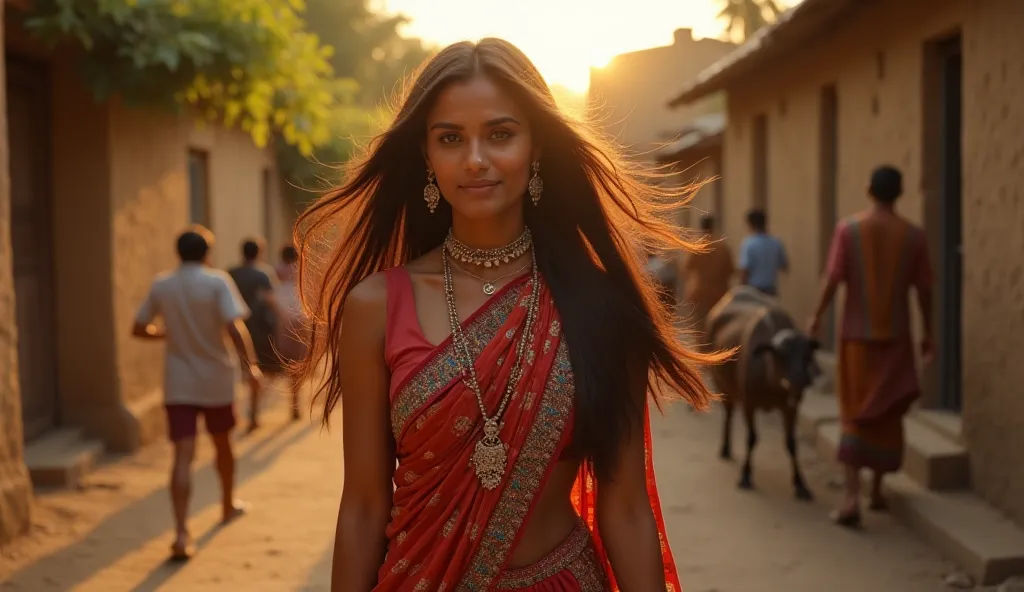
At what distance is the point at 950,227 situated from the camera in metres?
8.61

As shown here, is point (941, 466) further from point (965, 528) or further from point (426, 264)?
point (426, 264)

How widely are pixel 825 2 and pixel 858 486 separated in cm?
415

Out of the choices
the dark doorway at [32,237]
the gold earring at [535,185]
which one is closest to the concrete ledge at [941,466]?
the gold earring at [535,185]

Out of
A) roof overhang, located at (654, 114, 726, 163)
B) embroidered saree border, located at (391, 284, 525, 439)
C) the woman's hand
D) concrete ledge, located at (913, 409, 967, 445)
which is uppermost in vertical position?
roof overhang, located at (654, 114, 726, 163)

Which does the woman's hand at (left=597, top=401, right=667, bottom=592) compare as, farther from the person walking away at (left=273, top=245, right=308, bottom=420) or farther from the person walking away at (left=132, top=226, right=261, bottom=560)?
the person walking away at (left=273, top=245, right=308, bottom=420)

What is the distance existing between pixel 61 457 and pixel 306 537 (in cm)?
243

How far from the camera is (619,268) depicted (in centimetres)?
262

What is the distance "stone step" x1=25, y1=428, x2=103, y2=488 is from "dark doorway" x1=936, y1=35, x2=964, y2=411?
586 centimetres

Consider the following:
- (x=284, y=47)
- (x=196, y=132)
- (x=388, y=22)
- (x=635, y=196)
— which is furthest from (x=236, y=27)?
(x=388, y=22)

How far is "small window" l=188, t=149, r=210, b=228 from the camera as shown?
14.0 m

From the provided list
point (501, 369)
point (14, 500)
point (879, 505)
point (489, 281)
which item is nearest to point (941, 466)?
point (879, 505)

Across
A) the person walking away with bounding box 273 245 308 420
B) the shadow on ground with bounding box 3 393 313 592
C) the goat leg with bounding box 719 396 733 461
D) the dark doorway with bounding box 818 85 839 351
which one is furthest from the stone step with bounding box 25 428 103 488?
the dark doorway with bounding box 818 85 839 351

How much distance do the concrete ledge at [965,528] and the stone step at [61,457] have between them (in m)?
5.25

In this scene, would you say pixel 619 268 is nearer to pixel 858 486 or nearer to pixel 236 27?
pixel 858 486
